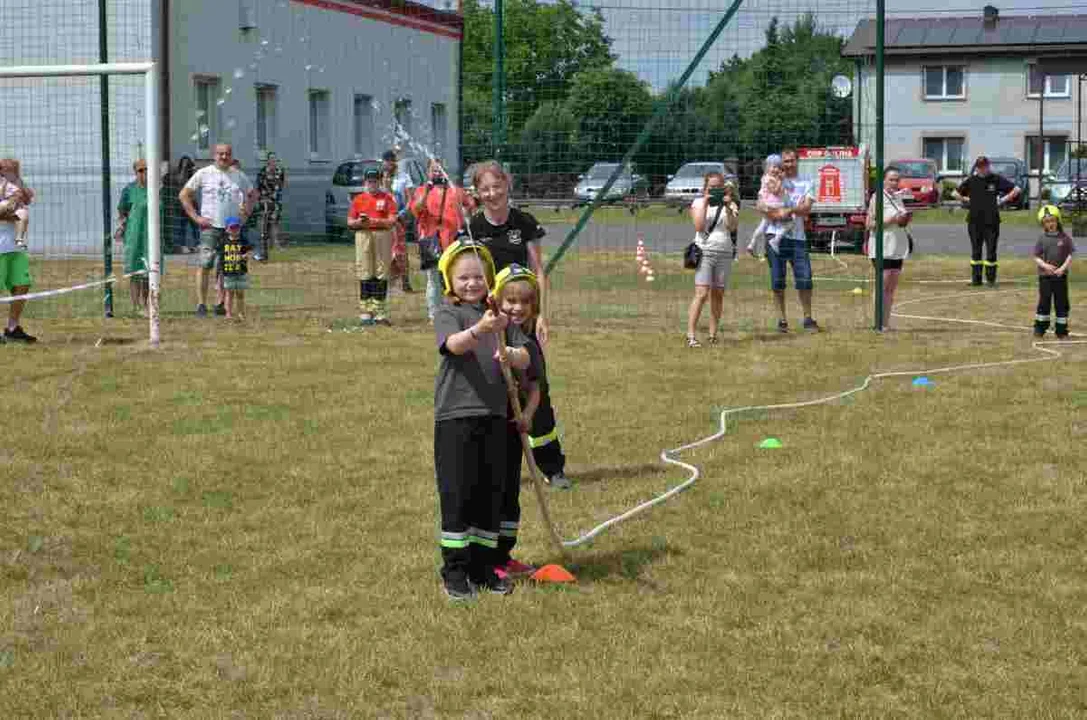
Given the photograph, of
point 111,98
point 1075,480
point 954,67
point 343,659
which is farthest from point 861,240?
point 954,67

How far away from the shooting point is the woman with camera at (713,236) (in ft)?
51.3

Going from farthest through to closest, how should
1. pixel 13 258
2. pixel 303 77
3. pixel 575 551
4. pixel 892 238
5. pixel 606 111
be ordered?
pixel 303 77 → pixel 606 111 → pixel 892 238 → pixel 13 258 → pixel 575 551

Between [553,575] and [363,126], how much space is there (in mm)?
16689

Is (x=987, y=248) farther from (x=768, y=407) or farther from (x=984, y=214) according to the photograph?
(x=768, y=407)

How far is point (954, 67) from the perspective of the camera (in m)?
69.4

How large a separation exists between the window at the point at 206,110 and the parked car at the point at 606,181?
11457 millimetres

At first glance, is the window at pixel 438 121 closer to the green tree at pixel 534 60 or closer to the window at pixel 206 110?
the green tree at pixel 534 60

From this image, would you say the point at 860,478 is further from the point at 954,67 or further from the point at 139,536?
the point at 954,67

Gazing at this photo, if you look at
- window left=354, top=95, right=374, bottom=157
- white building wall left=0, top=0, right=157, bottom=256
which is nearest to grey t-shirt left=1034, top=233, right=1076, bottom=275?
window left=354, top=95, right=374, bottom=157

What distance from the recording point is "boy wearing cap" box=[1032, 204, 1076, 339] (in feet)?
52.9

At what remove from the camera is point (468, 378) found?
23.0ft

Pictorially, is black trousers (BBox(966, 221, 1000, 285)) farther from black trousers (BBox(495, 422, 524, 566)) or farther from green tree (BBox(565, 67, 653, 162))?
black trousers (BBox(495, 422, 524, 566))

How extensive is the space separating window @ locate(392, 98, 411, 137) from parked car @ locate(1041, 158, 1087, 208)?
23640mm

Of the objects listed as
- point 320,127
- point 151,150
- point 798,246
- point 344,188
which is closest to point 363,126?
point 320,127
